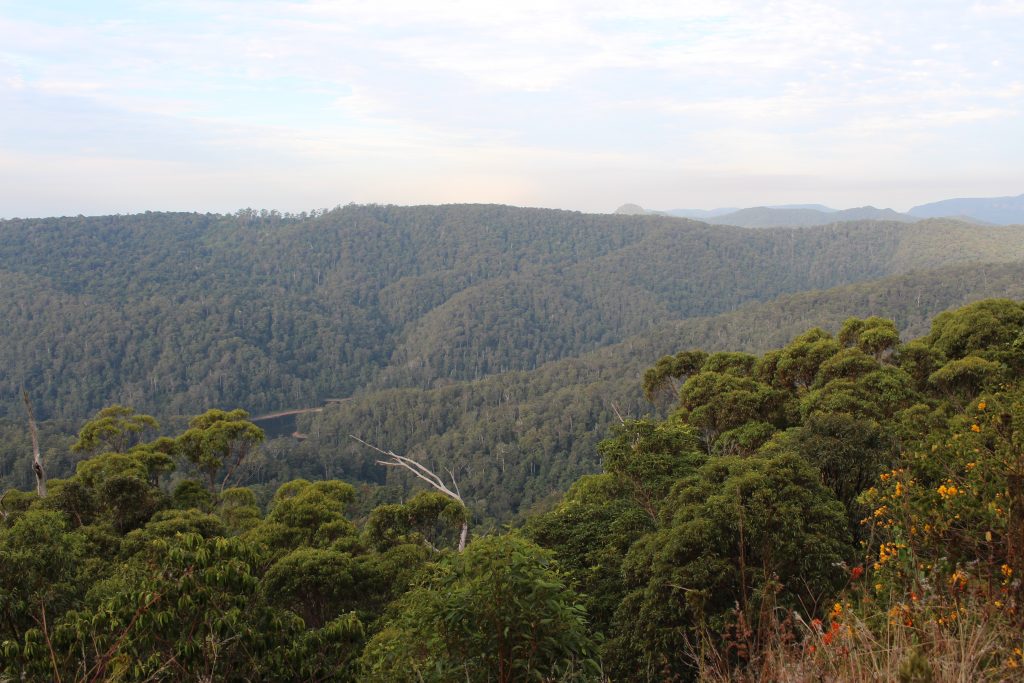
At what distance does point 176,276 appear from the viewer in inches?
6378

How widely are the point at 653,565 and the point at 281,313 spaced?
488 feet

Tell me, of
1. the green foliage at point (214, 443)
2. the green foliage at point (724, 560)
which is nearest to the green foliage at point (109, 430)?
the green foliage at point (214, 443)

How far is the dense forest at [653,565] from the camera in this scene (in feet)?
11.6

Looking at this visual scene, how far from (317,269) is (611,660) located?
7889 inches

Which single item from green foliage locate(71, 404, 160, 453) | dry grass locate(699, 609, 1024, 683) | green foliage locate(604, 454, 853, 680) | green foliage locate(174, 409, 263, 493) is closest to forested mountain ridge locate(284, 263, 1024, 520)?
green foliage locate(174, 409, 263, 493)

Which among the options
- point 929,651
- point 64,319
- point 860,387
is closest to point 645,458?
point 860,387

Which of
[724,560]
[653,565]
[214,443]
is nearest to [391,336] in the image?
[214,443]

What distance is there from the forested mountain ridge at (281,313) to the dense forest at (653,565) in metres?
108

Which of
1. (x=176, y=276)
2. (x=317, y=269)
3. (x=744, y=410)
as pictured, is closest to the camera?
(x=744, y=410)

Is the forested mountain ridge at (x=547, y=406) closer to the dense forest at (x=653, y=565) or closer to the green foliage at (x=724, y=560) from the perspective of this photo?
the dense forest at (x=653, y=565)

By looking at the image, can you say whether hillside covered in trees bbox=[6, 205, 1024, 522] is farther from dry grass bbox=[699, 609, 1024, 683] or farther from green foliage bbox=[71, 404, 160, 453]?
dry grass bbox=[699, 609, 1024, 683]

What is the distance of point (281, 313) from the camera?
146125 millimetres

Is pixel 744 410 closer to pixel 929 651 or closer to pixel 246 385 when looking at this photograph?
pixel 929 651

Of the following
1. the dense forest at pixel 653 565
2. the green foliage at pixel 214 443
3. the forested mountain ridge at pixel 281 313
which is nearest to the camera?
the dense forest at pixel 653 565
